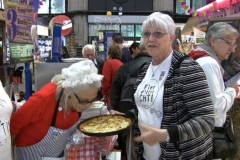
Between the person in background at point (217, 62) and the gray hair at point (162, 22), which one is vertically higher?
the gray hair at point (162, 22)

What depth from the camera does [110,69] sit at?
4.75 m

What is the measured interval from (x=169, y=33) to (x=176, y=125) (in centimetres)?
58

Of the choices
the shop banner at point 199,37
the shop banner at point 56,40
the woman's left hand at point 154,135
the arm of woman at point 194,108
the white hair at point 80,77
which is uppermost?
the shop banner at point 199,37

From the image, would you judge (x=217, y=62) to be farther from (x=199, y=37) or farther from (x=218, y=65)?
(x=199, y=37)

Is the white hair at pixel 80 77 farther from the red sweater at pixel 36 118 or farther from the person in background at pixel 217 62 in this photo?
the person in background at pixel 217 62

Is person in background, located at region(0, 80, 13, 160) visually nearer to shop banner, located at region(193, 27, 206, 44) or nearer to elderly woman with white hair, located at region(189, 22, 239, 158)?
elderly woman with white hair, located at region(189, 22, 239, 158)

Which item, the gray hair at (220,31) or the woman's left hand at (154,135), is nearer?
the woman's left hand at (154,135)

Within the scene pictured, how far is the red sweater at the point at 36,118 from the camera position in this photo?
1799 mm

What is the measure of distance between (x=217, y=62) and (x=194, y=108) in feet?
2.68

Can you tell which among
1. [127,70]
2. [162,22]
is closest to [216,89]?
[162,22]

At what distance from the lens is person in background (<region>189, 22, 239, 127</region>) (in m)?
2.00

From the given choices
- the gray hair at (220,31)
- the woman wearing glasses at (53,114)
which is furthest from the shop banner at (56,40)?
the gray hair at (220,31)

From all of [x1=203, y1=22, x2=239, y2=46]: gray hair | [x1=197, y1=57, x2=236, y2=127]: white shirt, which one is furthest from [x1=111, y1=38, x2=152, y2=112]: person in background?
[x1=197, y1=57, x2=236, y2=127]: white shirt

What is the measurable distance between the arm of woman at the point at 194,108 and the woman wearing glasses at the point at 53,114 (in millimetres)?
571
